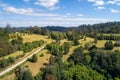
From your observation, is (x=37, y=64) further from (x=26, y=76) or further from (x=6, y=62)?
(x=26, y=76)

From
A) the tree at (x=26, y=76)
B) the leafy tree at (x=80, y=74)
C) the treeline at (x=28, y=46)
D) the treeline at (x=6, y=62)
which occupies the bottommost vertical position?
the leafy tree at (x=80, y=74)

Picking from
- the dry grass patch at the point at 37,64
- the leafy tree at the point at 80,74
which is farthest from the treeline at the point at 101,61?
the dry grass patch at the point at 37,64

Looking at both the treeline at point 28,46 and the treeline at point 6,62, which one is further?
the treeline at point 28,46

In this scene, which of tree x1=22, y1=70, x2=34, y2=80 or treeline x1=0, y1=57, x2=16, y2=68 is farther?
treeline x1=0, y1=57, x2=16, y2=68

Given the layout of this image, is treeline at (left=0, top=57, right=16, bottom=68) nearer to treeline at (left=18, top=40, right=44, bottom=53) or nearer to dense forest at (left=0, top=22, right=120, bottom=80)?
dense forest at (left=0, top=22, right=120, bottom=80)

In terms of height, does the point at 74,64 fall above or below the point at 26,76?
below

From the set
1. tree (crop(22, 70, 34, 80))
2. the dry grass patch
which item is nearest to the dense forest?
tree (crop(22, 70, 34, 80))

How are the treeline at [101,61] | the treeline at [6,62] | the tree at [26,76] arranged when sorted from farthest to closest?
the treeline at [101,61]
the treeline at [6,62]
the tree at [26,76]

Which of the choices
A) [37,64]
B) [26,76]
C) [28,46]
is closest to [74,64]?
[37,64]

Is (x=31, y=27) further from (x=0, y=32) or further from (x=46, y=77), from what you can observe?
(x=46, y=77)

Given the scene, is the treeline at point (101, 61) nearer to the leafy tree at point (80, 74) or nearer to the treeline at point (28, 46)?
A: the leafy tree at point (80, 74)

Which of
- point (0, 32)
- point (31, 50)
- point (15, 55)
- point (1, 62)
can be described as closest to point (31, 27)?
point (0, 32)
